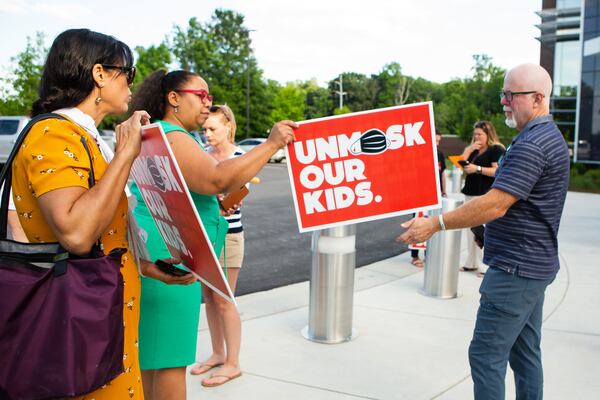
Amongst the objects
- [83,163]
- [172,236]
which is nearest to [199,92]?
[172,236]

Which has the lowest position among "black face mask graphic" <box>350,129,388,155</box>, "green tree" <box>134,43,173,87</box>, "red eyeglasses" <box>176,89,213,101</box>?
"black face mask graphic" <box>350,129,388,155</box>

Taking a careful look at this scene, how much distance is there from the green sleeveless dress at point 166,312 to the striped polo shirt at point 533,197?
1471 millimetres

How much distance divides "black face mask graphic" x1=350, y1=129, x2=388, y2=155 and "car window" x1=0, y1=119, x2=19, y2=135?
64.4 feet

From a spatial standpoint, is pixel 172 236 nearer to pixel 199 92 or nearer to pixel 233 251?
pixel 199 92

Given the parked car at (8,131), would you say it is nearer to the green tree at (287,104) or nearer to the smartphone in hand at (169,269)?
the smartphone in hand at (169,269)

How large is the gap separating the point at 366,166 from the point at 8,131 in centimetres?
1998

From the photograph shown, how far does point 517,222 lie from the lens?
9.29 ft

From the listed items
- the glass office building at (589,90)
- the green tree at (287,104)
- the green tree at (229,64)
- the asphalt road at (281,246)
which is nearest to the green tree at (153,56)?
the green tree at (229,64)

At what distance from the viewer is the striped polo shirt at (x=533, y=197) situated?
8.92 ft

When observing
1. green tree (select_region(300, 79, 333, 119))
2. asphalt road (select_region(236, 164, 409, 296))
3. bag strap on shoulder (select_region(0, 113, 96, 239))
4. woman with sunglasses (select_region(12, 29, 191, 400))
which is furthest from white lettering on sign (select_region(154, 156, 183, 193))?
green tree (select_region(300, 79, 333, 119))

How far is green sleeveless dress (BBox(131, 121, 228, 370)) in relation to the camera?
8.41 ft

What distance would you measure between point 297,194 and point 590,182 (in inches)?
846

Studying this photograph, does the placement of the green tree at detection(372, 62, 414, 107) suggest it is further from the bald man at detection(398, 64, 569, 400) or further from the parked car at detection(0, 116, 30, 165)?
the bald man at detection(398, 64, 569, 400)

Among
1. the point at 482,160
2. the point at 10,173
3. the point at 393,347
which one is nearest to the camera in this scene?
the point at 10,173
